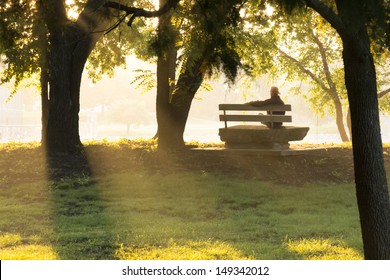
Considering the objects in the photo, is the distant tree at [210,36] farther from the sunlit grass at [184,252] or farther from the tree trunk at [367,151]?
the sunlit grass at [184,252]

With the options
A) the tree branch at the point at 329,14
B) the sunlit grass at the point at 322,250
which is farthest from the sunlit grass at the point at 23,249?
the tree branch at the point at 329,14

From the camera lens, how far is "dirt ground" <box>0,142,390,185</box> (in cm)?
1620

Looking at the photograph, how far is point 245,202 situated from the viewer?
1372 centimetres

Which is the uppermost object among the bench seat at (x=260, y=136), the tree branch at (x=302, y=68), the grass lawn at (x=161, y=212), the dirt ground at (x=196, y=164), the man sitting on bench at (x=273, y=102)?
the tree branch at (x=302, y=68)

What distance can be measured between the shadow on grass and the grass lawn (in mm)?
19

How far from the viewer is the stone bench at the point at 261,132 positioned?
1574 cm

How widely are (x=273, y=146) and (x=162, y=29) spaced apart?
22.4ft

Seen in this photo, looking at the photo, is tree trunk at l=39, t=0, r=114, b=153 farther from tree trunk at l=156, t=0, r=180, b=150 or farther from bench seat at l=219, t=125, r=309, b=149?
bench seat at l=219, t=125, r=309, b=149

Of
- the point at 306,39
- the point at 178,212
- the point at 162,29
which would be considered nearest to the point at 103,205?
the point at 178,212

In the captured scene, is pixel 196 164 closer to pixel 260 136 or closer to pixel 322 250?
pixel 260 136

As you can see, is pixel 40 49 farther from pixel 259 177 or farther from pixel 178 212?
pixel 259 177

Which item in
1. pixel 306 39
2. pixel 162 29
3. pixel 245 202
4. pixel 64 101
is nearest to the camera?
pixel 162 29

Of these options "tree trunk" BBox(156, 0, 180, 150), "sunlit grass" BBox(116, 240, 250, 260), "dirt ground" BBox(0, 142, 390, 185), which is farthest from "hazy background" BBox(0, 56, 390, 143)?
"sunlit grass" BBox(116, 240, 250, 260)

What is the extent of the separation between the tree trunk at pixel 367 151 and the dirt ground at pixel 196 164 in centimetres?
814
